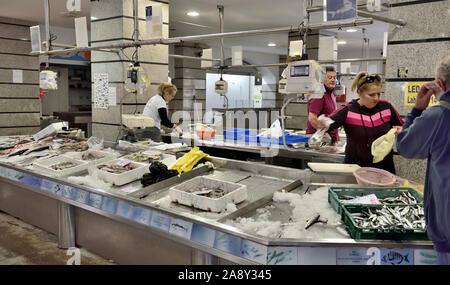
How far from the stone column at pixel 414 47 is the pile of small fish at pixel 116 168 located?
241cm

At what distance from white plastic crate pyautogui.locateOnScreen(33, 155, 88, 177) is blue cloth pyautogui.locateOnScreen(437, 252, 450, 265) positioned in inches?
115

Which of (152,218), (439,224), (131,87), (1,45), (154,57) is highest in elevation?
(1,45)

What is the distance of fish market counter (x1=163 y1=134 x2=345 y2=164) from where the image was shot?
4.44 metres

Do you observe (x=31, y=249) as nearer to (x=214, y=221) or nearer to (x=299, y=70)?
(x=214, y=221)

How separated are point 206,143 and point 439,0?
3.44 meters

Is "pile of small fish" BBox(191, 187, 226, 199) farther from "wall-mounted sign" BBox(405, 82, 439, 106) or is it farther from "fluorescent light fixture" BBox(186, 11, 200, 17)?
"fluorescent light fixture" BBox(186, 11, 200, 17)

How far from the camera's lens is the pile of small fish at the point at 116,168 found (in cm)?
318

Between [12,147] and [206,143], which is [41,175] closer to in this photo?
[12,147]

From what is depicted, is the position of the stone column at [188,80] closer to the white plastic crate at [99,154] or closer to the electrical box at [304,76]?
the white plastic crate at [99,154]

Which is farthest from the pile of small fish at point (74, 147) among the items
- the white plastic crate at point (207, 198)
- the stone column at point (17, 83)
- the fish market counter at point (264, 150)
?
the stone column at point (17, 83)

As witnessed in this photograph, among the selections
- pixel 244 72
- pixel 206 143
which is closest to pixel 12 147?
pixel 206 143

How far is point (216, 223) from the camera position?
2.10 m

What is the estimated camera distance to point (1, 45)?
9.04m

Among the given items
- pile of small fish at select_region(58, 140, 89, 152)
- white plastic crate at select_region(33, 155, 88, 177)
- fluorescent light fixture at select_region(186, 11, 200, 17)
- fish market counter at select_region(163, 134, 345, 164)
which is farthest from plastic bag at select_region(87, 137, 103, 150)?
fluorescent light fixture at select_region(186, 11, 200, 17)
